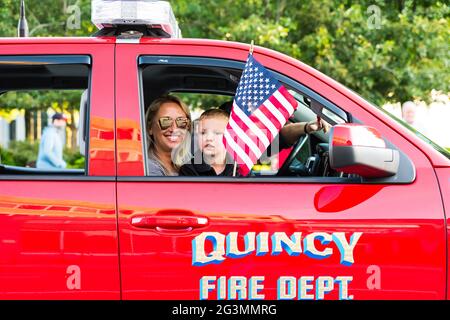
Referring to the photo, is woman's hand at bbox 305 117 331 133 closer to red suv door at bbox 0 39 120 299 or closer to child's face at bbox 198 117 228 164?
child's face at bbox 198 117 228 164

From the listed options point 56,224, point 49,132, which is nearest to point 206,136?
point 56,224

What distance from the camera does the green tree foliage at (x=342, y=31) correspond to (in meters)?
13.0

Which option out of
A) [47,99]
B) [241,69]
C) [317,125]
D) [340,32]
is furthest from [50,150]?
[241,69]

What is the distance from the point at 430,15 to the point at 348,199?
1101cm

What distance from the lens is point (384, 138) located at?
10.8 feet

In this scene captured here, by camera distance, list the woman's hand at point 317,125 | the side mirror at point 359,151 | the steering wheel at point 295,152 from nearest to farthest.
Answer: the side mirror at point 359,151 < the woman's hand at point 317,125 < the steering wheel at point 295,152

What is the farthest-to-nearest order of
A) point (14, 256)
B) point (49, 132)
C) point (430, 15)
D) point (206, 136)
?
point (430, 15) < point (49, 132) < point (206, 136) < point (14, 256)

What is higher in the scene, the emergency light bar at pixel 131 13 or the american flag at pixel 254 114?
the emergency light bar at pixel 131 13

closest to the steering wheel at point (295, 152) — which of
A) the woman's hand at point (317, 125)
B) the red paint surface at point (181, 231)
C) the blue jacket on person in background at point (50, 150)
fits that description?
the woman's hand at point (317, 125)

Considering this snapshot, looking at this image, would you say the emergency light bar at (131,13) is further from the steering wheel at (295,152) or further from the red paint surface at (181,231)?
the steering wheel at (295,152)

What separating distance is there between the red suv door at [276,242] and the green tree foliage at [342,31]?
31.6 feet

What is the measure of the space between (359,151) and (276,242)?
456 mm

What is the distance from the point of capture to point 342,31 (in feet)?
43.4
